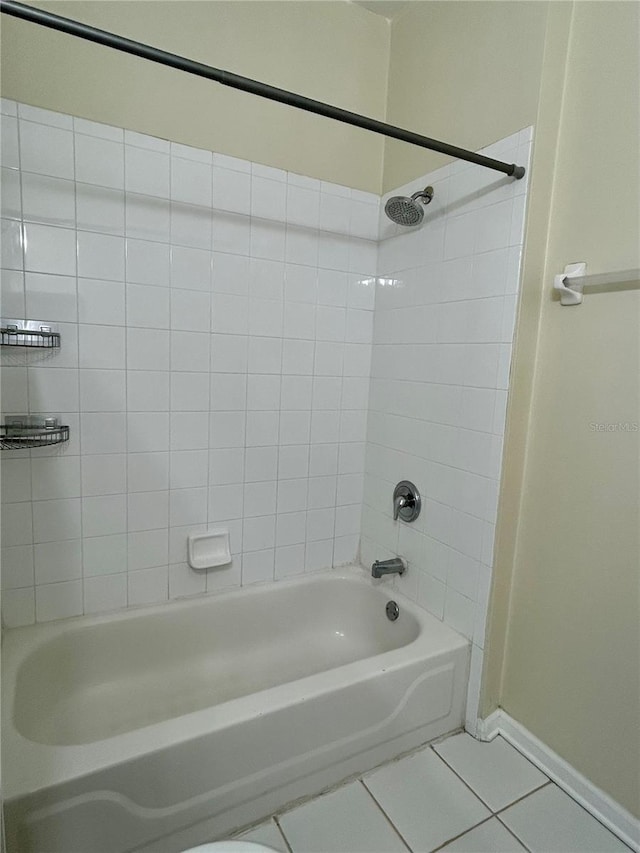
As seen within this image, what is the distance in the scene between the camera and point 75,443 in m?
1.61

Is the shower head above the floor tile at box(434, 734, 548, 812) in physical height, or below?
above

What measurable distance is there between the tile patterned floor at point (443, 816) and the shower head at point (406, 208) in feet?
6.02

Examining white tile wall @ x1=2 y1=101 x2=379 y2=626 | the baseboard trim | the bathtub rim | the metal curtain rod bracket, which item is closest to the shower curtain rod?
the metal curtain rod bracket

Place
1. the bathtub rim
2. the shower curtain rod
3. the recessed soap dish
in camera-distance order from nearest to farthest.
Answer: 1. the shower curtain rod
2. the bathtub rim
3. the recessed soap dish

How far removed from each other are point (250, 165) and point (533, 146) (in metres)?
0.98

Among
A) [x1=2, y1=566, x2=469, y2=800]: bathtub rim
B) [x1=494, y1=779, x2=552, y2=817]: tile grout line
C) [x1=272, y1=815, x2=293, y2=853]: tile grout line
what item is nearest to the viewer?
[x1=2, y1=566, x2=469, y2=800]: bathtub rim

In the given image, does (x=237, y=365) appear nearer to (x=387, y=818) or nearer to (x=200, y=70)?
(x=200, y=70)

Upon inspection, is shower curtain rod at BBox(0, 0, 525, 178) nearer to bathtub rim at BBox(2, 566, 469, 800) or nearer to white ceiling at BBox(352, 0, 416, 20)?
white ceiling at BBox(352, 0, 416, 20)

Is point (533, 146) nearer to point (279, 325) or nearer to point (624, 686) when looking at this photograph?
point (279, 325)

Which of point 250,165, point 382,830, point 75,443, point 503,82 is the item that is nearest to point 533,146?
point 503,82

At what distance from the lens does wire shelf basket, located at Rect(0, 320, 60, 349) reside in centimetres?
140

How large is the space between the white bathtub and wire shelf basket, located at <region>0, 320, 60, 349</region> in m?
0.96

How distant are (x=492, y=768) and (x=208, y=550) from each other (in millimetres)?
→ 1237

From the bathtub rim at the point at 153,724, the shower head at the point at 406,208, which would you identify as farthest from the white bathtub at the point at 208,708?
the shower head at the point at 406,208
